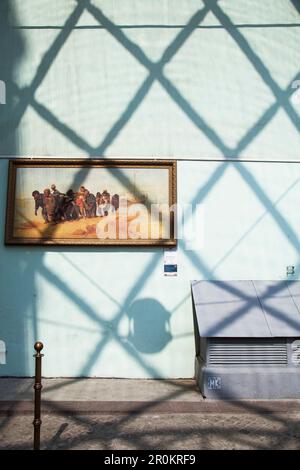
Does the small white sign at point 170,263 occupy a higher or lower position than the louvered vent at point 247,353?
higher

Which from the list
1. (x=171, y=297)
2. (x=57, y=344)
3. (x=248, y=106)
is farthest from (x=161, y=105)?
(x=57, y=344)

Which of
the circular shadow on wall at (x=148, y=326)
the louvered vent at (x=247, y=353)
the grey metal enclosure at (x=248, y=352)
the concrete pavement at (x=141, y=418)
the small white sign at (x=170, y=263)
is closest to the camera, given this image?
the concrete pavement at (x=141, y=418)

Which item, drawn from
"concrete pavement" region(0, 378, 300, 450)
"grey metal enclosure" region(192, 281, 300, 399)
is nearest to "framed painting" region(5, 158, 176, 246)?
"grey metal enclosure" region(192, 281, 300, 399)

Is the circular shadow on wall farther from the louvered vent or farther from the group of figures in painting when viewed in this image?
the group of figures in painting

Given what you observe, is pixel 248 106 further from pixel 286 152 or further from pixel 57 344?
pixel 57 344

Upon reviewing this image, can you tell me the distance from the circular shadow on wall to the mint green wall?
0.05 ft

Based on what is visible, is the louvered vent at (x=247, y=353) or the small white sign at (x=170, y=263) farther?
the small white sign at (x=170, y=263)

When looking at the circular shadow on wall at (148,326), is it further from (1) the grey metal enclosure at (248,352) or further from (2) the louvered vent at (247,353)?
(2) the louvered vent at (247,353)

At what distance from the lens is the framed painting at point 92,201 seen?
7387mm

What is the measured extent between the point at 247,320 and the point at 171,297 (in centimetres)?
132

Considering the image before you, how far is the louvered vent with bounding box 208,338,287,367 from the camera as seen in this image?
6273mm

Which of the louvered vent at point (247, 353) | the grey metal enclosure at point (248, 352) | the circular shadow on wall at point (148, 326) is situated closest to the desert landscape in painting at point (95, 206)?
the circular shadow on wall at point (148, 326)

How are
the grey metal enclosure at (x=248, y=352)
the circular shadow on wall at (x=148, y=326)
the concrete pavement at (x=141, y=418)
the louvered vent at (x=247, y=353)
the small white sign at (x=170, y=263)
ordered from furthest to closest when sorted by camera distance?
the small white sign at (x=170, y=263) → the circular shadow on wall at (x=148, y=326) → the louvered vent at (x=247, y=353) → the grey metal enclosure at (x=248, y=352) → the concrete pavement at (x=141, y=418)

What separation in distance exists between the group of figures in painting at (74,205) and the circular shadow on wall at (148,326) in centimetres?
163
